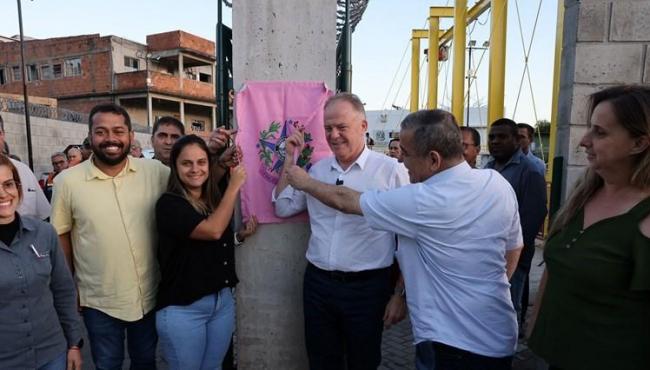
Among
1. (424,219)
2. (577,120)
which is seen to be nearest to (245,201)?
(424,219)

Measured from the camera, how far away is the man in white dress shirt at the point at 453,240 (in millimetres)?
1672

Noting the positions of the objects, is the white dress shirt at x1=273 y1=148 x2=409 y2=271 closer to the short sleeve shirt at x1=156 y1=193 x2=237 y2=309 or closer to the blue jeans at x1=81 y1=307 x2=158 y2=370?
the short sleeve shirt at x1=156 y1=193 x2=237 y2=309

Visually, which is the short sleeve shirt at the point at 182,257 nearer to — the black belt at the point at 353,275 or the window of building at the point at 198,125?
the black belt at the point at 353,275

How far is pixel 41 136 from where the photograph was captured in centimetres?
1588

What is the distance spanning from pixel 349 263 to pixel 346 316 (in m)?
0.29

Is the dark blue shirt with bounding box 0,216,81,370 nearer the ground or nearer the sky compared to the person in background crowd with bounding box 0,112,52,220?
nearer the ground

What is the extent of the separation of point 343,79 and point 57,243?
6.32ft

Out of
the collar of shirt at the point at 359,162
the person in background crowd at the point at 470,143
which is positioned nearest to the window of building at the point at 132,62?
the person in background crowd at the point at 470,143

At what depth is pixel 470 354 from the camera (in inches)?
67.0

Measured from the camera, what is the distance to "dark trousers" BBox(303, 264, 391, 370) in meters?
2.21

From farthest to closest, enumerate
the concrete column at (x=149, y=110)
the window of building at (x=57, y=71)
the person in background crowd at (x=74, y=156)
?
the window of building at (x=57, y=71) < the concrete column at (x=149, y=110) < the person in background crowd at (x=74, y=156)

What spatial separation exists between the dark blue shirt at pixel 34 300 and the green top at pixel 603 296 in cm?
217

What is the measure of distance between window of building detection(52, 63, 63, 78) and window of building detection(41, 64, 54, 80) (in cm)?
25

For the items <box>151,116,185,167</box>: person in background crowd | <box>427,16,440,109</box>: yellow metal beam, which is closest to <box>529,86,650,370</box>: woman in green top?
<box>151,116,185,167</box>: person in background crowd
